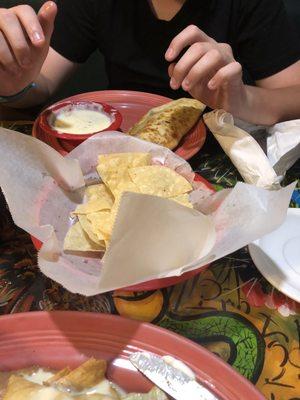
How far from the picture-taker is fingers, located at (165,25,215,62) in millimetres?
979

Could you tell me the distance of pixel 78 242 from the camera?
2.63 feet

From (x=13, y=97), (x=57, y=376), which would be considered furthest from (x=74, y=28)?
(x=57, y=376)

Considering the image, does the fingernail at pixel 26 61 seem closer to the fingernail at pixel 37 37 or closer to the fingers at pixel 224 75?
the fingernail at pixel 37 37

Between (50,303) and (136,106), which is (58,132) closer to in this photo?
→ (136,106)

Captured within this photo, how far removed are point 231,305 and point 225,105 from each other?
580 millimetres

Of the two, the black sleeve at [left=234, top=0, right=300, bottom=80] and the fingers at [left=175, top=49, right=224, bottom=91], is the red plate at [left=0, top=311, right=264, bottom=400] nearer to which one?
the fingers at [left=175, top=49, right=224, bottom=91]

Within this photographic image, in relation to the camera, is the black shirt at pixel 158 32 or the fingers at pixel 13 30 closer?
the fingers at pixel 13 30

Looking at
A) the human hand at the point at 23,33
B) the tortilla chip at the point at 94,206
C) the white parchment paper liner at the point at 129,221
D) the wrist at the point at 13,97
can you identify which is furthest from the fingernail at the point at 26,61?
the tortilla chip at the point at 94,206

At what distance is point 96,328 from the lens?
65cm

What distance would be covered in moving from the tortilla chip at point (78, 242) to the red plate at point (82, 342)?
0.16 m

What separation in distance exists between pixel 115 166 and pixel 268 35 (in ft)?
2.36

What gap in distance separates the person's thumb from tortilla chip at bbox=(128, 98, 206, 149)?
0.31 metres

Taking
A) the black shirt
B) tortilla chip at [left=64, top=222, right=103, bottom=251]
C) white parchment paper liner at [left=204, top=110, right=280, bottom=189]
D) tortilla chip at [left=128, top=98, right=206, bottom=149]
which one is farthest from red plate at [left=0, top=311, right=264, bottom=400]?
the black shirt

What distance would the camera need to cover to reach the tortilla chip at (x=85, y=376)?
59cm
